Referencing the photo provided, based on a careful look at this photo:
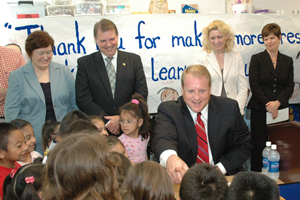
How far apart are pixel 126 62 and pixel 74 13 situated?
4.00 ft

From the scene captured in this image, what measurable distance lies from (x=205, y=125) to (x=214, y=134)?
9 centimetres

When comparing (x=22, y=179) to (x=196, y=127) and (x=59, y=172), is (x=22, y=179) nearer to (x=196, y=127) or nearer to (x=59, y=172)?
(x=59, y=172)

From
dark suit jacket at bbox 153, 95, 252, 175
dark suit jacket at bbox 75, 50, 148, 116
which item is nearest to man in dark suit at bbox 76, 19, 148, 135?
dark suit jacket at bbox 75, 50, 148, 116

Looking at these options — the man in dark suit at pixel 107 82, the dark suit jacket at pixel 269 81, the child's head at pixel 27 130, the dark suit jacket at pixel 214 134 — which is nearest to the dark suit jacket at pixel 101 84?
the man in dark suit at pixel 107 82

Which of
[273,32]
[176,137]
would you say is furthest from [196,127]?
[273,32]

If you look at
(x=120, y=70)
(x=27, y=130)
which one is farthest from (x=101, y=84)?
(x=27, y=130)

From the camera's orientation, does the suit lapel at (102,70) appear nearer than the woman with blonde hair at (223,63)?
Yes

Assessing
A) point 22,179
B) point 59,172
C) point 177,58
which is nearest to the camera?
point 59,172

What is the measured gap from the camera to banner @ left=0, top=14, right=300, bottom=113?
10.4ft

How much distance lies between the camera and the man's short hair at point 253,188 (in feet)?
2.60

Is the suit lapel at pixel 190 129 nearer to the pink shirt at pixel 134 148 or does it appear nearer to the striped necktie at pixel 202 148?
the striped necktie at pixel 202 148

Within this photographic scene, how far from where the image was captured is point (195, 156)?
1727 millimetres

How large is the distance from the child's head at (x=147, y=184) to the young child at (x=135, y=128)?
142 cm

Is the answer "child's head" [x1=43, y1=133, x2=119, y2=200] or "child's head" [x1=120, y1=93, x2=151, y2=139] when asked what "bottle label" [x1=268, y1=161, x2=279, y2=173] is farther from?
"child's head" [x1=43, y1=133, x2=119, y2=200]
